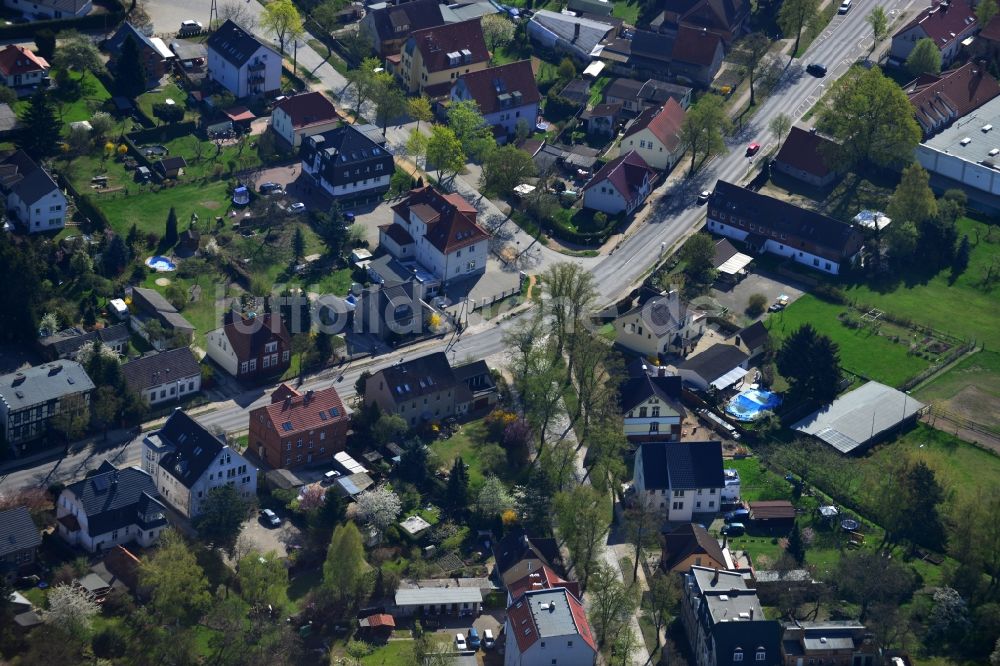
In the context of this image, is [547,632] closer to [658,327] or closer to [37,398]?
[658,327]

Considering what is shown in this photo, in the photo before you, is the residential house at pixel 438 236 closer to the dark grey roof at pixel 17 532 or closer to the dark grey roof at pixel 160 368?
the dark grey roof at pixel 160 368

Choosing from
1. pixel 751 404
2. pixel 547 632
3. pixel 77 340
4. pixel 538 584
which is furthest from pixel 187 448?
pixel 751 404

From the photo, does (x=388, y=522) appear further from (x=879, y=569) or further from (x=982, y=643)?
(x=982, y=643)

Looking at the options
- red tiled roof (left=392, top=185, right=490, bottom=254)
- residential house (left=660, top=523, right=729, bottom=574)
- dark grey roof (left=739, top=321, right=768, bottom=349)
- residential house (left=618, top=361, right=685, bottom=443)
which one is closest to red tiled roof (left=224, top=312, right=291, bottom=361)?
red tiled roof (left=392, top=185, right=490, bottom=254)

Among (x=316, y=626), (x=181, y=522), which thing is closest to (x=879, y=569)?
Result: (x=316, y=626)

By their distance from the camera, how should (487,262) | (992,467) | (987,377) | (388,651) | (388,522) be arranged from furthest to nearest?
(487,262) → (987,377) → (992,467) → (388,522) → (388,651)

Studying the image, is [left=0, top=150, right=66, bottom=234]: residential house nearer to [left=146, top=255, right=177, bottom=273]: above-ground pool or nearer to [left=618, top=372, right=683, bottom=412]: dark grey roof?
[left=146, top=255, right=177, bottom=273]: above-ground pool
